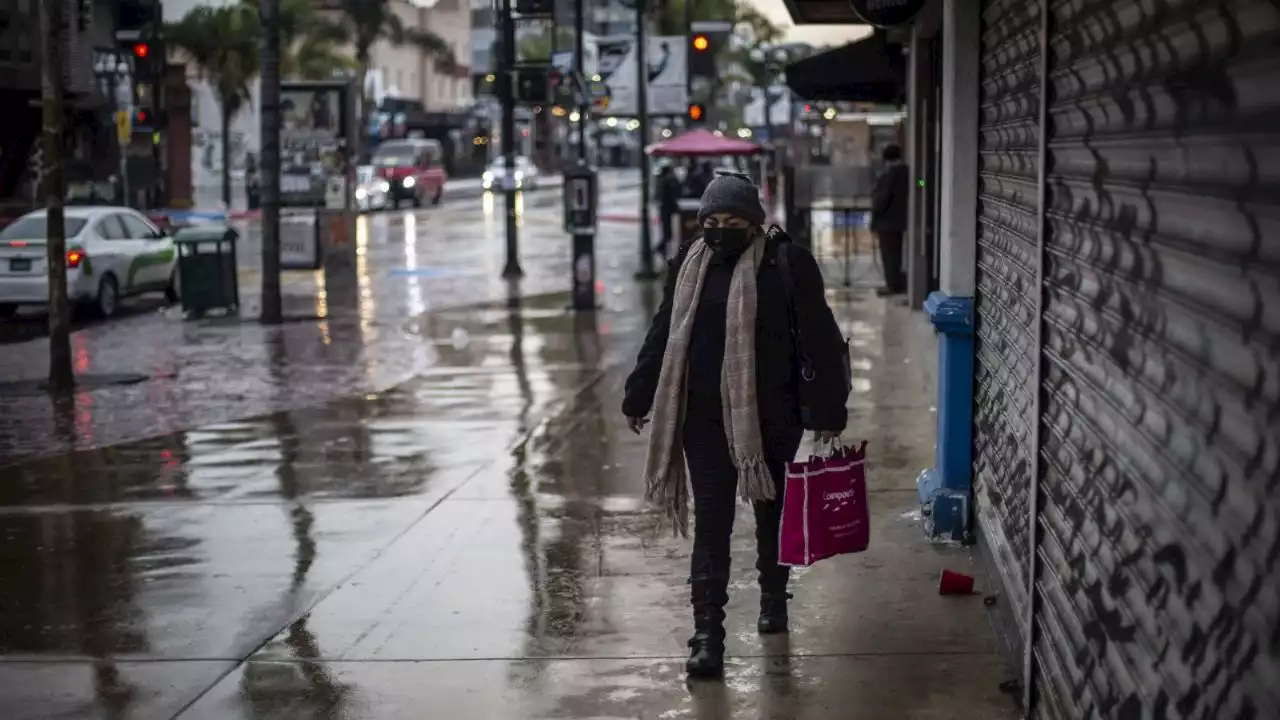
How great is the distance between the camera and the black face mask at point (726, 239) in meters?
6.53

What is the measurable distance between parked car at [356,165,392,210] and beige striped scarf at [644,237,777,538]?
4957cm

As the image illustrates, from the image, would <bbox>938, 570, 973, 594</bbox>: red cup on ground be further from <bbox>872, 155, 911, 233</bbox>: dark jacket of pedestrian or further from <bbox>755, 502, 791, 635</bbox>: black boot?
<bbox>872, 155, 911, 233</bbox>: dark jacket of pedestrian

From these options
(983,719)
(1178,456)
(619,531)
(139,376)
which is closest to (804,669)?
(983,719)

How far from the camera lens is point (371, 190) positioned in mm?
56438

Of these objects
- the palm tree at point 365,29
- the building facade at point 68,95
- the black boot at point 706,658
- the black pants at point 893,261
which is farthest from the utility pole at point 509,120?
the palm tree at point 365,29

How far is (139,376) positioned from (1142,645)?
13866mm

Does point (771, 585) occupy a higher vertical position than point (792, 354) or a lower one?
lower

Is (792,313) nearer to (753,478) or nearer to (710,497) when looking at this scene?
(753,478)

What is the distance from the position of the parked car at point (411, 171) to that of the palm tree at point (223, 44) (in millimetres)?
4915

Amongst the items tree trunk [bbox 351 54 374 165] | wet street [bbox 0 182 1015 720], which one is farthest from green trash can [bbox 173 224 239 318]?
tree trunk [bbox 351 54 374 165]

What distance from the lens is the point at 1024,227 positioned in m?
6.46

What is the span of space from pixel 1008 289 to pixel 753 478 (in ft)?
4.24

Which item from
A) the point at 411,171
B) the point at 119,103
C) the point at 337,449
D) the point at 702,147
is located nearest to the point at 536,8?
the point at 702,147

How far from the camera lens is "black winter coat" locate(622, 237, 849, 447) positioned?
6523 millimetres
